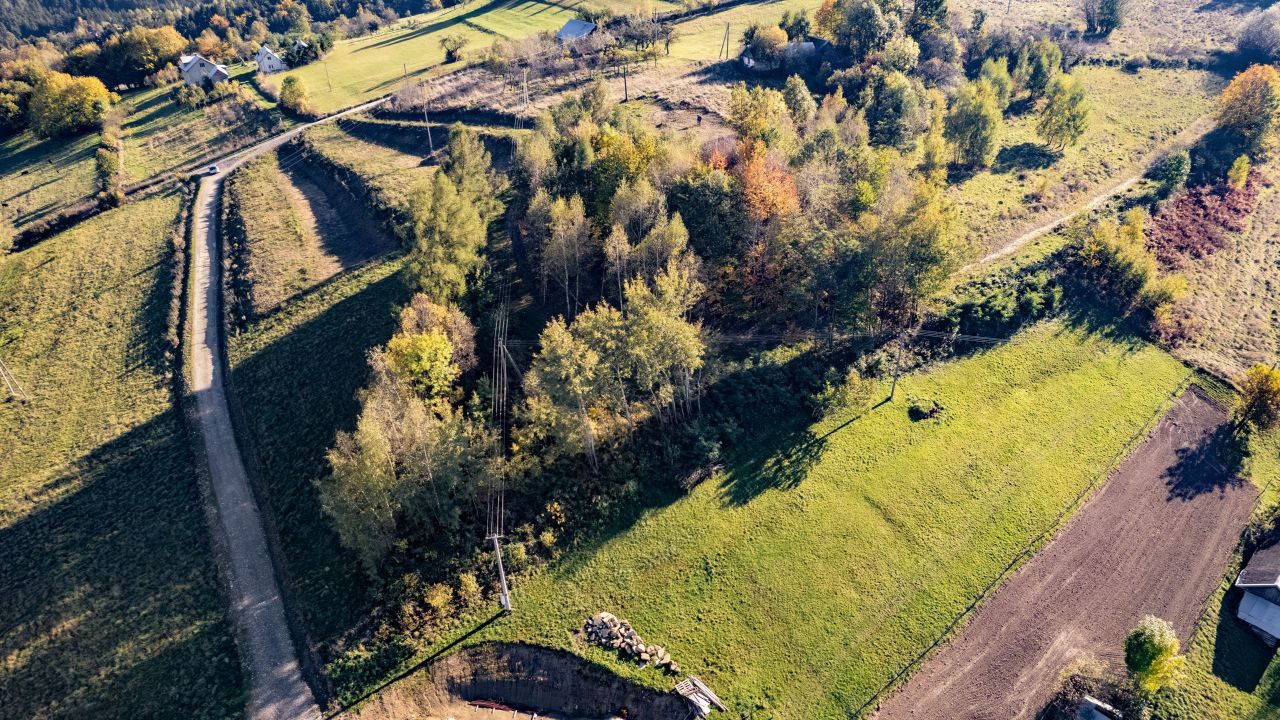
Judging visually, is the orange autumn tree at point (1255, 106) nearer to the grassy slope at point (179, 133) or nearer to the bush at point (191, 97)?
the grassy slope at point (179, 133)

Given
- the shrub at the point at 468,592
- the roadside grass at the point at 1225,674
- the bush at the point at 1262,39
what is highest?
the bush at the point at 1262,39

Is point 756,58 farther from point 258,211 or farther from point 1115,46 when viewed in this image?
point 258,211

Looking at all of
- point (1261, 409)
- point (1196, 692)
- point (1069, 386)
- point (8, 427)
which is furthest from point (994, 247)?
point (8, 427)

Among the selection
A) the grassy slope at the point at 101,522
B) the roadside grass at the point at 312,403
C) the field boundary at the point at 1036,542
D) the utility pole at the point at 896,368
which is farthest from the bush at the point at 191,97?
the field boundary at the point at 1036,542

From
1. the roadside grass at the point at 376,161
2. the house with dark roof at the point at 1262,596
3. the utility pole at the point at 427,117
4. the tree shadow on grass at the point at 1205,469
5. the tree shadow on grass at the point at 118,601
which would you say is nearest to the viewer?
the tree shadow on grass at the point at 118,601

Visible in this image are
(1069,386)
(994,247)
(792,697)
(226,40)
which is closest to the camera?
(792,697)

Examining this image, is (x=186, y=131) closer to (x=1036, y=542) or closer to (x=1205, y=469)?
(x=1036, y=542)
